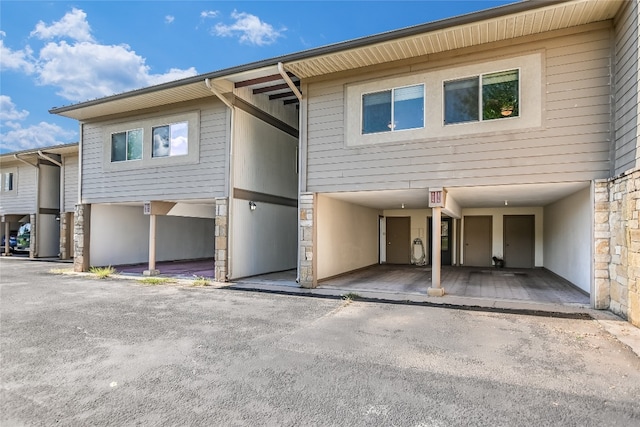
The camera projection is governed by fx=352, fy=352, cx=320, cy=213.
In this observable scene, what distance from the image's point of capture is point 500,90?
682 cm

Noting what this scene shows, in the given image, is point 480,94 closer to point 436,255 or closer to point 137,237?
point 436,255

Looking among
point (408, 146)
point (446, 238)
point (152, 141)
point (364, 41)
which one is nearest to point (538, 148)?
point (408, 146)

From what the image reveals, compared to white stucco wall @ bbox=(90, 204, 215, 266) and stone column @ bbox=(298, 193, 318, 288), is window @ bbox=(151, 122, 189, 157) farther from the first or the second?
stone column @ bbox=(298, 193, 318, 288)

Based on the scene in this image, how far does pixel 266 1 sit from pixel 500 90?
14.1 m

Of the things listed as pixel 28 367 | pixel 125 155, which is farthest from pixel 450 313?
pixel 125 155

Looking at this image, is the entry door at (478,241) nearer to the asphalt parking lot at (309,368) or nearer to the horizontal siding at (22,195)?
the asphalt parking lot at (309,368)

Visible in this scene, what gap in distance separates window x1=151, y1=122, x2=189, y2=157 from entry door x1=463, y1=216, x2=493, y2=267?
34.0 feet

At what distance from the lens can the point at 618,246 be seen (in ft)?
18.9

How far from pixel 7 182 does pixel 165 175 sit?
1257 centimetres

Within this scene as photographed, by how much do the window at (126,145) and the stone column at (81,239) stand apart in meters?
2.25

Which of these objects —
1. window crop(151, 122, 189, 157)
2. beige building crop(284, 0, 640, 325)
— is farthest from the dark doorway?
window crop(151, 122, 189, 157)

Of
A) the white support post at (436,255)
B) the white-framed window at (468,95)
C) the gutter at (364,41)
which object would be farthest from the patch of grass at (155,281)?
the white support post at (436,255)

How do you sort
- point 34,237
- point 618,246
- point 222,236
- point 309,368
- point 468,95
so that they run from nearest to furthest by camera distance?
point 309,368 → point 618,246 → point 468,95 → point 222,236 → point 34,237

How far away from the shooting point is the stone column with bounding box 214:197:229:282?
366 inches
